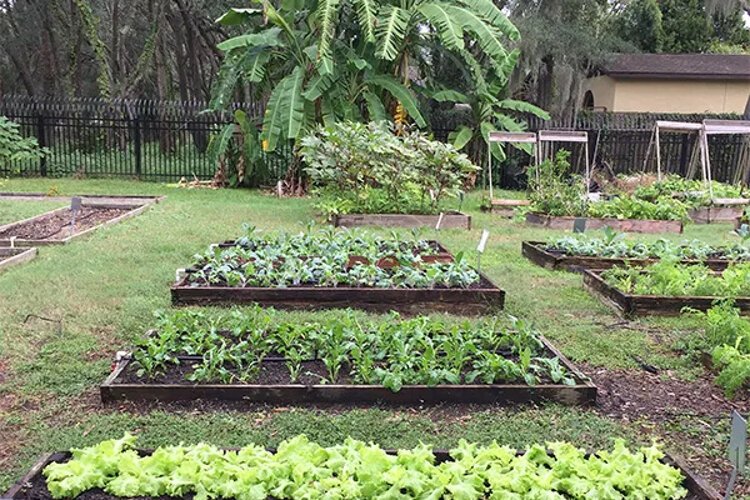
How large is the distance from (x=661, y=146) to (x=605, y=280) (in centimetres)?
1153

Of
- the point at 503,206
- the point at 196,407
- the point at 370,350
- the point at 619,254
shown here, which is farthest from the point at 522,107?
the point at 196,407

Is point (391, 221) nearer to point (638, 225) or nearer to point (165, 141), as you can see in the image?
point (638, 225)

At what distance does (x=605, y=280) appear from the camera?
19.1 feet

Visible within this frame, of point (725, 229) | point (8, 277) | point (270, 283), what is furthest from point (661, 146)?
point (8, 277)

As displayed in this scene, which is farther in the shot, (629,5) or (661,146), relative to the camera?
(629,5)

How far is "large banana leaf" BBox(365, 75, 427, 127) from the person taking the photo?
41.7 feet

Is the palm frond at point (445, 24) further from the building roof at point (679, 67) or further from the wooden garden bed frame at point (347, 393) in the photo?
the building roof at point (679, 67)

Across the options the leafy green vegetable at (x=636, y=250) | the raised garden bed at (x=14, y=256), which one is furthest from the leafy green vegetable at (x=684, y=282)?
the raised garden bed at (x=14, y=256)

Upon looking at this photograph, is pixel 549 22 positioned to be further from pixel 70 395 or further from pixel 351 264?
pixel 70 395

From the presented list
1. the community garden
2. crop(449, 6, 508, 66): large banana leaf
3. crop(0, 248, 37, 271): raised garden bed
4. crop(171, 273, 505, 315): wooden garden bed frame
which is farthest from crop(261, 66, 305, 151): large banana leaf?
crop(171, 273, 505, 315): wooden garden bed frame

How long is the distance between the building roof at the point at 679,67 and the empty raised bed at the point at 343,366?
19.2 metres

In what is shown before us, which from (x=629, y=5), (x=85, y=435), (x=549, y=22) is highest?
(x=629, y=5)

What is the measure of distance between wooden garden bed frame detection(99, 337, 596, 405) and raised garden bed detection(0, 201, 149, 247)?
4.58 meters

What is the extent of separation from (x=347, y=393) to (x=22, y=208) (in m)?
8.75
